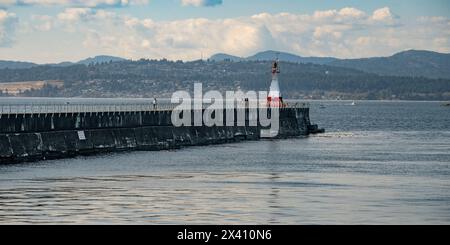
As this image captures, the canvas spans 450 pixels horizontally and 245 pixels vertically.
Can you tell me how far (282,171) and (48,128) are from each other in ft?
53.3

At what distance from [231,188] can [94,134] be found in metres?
25.0

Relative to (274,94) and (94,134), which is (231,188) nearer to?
(94,134)

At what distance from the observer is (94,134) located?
78.3 meters

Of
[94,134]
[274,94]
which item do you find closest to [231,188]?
[94,134]

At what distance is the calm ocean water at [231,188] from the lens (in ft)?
143

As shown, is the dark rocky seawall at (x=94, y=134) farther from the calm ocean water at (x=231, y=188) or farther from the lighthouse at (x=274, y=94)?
the lighthouse at (x=274, y=94)

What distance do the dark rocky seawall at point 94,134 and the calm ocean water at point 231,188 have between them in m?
1.62

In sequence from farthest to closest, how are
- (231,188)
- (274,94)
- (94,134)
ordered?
(274,94)
(94,134)
(231,188)

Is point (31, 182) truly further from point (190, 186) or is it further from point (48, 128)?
point (48, 128)

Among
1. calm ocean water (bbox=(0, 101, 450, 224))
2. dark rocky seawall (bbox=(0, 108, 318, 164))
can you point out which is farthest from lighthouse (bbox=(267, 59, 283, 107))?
calm ocean water (bbox=(0, 101, 450, 224))

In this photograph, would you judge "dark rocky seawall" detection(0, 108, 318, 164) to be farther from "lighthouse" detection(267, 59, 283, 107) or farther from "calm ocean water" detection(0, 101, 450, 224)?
"lighthouse" detection(267, 59, 283, 107)

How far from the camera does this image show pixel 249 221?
4197 cm

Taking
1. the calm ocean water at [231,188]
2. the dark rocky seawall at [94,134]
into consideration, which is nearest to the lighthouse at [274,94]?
the dark rocky seawall at [94,134]

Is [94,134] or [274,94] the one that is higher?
[274,94]
